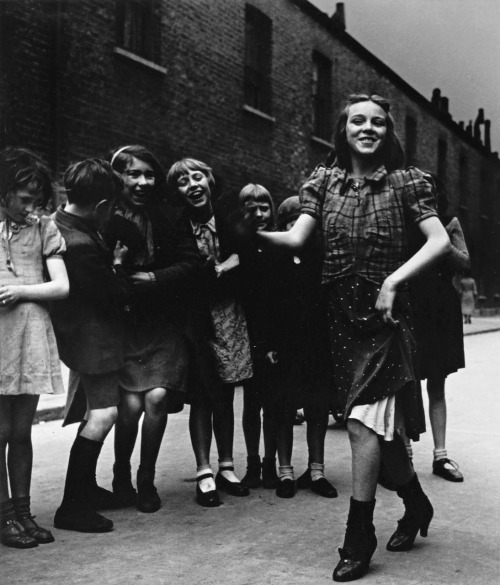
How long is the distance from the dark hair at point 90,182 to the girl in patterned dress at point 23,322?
0.23 m

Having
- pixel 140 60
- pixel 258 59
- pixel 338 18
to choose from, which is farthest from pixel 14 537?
pixel 338 18

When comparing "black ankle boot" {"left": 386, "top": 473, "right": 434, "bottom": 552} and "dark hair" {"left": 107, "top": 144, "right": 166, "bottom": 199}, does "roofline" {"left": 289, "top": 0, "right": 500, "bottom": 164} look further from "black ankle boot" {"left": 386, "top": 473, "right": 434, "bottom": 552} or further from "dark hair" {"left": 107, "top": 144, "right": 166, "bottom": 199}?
"black ankle boot" {"left": 386, "top": 473, "right": 434, "bottom": 552}

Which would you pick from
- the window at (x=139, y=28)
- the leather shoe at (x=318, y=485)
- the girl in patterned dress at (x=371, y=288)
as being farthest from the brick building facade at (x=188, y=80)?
the leather shoe at (x=318, y=485)

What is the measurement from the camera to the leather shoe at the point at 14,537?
3.51 meters

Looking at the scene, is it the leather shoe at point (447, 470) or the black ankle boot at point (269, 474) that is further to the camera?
the leather shoe at point (447, 470)

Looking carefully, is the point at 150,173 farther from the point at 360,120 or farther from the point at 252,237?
the point at 360,120

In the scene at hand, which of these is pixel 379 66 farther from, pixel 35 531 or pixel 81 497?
pixel 35 531

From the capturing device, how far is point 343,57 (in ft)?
59.4

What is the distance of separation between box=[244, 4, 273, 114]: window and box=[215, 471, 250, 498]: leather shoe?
36.0 ft

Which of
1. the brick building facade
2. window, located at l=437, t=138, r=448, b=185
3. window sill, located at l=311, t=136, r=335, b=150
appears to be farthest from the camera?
window, located at l=437, t=138, r=448, b=185

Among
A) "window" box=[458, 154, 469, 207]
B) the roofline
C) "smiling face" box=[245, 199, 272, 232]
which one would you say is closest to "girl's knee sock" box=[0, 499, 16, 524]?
"smiling face" box=[245, 199, 272, 232]

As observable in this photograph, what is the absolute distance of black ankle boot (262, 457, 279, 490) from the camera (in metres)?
4.73

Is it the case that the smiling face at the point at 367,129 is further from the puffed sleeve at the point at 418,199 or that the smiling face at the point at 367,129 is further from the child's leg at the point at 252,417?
the child's leg at the point at 252,417

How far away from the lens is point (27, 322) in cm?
356
